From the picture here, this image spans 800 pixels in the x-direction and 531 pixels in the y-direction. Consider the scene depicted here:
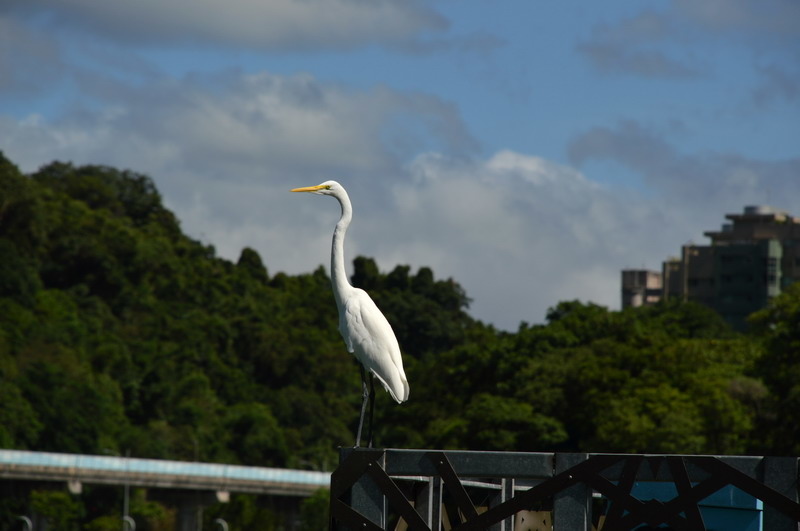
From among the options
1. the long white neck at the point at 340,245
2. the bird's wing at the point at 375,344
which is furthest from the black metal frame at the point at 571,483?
the long white neck at the point at 340,245

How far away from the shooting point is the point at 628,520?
33.3ft

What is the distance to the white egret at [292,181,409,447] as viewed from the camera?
13.1 m

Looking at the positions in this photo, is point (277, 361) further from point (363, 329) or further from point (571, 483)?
point (571, 483)

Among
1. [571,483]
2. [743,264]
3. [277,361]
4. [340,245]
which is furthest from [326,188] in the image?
[743,264]

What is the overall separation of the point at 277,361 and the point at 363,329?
9259cm

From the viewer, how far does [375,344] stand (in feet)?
43.4

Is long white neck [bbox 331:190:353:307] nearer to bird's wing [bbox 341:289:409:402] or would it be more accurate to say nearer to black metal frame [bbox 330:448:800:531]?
bird's wing [bbox 341:289:409:402]

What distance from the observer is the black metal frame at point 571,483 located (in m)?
10.1

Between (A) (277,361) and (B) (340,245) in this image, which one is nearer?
(B) (340,245)

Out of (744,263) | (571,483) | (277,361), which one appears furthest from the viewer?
(744,263)

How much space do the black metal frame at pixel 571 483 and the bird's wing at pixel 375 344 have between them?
180cm

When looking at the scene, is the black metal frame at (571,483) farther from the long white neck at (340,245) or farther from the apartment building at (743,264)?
the apartment building at (743,264)

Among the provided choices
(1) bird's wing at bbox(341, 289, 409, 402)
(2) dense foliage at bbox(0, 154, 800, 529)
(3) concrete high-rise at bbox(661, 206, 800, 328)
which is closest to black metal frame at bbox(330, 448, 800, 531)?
(1) bird's wing at bbox(341, 289, 409, 402)

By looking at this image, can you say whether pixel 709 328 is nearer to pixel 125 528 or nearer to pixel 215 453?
pixel 215 453
